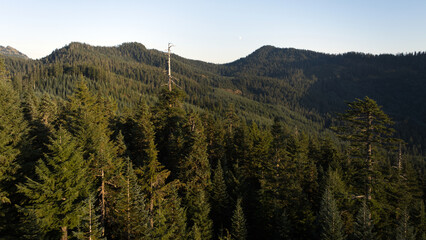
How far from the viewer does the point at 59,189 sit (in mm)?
16719

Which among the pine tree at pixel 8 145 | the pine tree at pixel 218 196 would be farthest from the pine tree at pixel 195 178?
the pine tree at pixel 8 145

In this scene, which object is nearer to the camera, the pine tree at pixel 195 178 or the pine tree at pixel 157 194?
the pine tree at pixel 157 194

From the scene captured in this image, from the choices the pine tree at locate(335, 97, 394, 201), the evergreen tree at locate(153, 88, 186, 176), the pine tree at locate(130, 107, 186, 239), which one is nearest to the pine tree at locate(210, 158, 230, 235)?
the evergreen tree at locate(153, 88, 186, 176)

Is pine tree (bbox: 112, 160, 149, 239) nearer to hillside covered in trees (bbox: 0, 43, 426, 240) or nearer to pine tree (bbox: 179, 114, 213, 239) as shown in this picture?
hillside covered in trees (bbox: 0, 43, 426, 240)

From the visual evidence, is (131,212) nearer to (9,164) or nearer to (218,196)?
(9,164)

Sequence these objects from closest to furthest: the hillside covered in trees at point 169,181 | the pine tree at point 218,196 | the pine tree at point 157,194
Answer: the hillside covered in trees at point 169,181
the pine tree at point 157,194
the pine tree at point 218,196

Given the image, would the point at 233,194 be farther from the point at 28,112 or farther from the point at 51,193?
the point at 28,112

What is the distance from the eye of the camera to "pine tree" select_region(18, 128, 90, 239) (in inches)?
637

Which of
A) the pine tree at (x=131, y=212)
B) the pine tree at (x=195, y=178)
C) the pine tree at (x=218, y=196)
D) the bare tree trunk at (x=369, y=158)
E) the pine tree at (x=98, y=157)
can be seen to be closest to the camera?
the pine tree at (x=131, y=212)

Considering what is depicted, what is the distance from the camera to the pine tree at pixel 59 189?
1617cm

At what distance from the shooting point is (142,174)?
2516 centimetres

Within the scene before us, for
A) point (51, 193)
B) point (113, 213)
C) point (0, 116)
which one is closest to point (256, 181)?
point (113, 213)

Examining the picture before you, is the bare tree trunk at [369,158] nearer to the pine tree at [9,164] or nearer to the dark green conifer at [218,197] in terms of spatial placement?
the dark green conifer at [218,197]

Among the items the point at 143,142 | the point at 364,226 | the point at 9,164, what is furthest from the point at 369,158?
the point at 9,164
